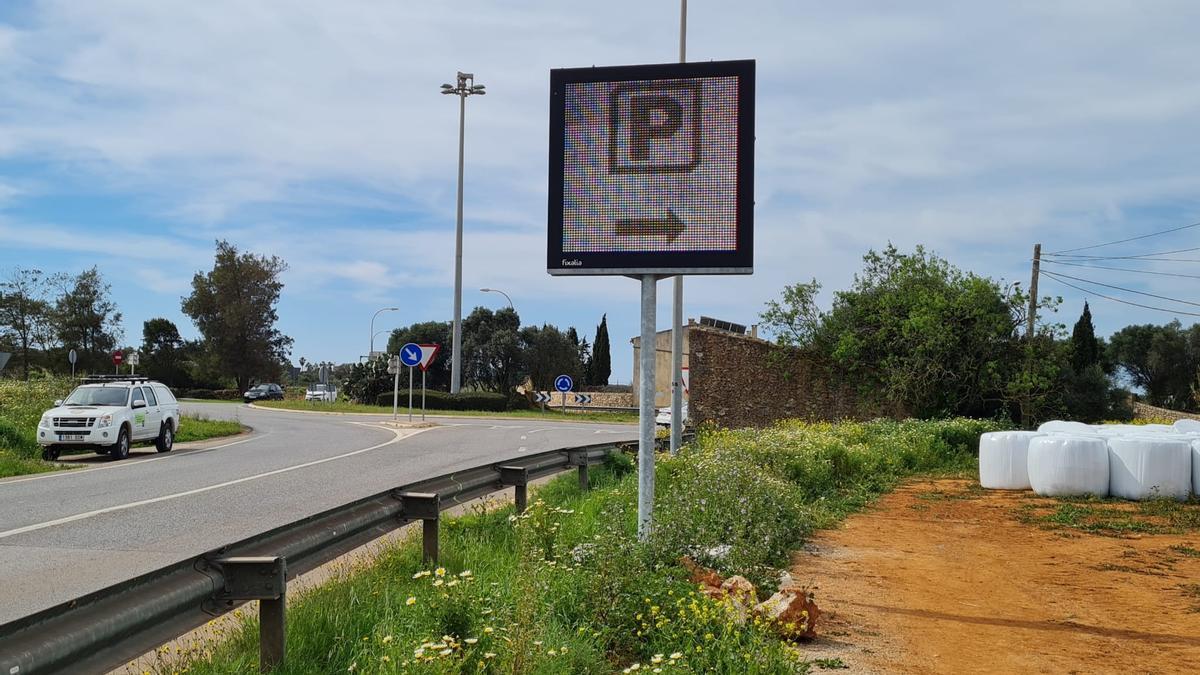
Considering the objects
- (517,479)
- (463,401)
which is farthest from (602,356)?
(517,479)

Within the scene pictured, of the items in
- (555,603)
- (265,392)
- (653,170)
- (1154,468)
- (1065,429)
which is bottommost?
(265,392)

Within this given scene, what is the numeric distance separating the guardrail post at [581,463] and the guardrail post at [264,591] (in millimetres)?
8650

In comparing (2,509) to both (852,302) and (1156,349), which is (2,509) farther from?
(1156,349)

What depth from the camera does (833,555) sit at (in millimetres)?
10492

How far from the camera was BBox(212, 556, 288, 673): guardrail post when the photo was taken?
4.80m

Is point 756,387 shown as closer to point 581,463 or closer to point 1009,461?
point 1009,461

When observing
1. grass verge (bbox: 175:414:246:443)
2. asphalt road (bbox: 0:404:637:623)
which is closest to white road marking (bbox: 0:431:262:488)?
asphalt road (bbox: 0:404:637:623)

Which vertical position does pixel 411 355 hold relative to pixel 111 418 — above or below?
above

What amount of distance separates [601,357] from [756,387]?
6282cm

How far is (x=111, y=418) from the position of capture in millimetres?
21234

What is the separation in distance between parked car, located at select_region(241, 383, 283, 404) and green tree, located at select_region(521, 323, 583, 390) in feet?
71.5

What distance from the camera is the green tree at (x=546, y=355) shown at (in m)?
74.5

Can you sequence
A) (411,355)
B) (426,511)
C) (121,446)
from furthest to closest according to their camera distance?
1. (411,355)
2. (121,446)
3. (426,511)

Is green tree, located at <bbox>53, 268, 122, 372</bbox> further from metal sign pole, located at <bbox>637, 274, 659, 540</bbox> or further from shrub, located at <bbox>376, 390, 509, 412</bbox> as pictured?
metal sign pole, located at <bbox>637, 274, 659, 540</bbox>
